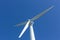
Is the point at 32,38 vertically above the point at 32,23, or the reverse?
the point at 32,23

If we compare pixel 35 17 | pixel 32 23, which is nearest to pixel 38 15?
pixel 35 17

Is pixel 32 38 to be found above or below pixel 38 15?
below

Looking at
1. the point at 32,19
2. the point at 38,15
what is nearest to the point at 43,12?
the point at 38,15

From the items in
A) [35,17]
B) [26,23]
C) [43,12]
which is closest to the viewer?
[43,12]

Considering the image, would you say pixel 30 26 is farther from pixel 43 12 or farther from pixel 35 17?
pixel 43 12

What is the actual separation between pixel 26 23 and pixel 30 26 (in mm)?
1581

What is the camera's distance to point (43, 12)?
37719mm

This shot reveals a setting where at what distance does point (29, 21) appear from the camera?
142ft

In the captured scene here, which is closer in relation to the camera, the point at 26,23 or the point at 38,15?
the point at 38,15

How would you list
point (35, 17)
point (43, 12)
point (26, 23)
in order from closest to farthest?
point (43, 12) → point (35, 17) → point (26, 23)

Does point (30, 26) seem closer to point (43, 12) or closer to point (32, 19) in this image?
point (32, 19)

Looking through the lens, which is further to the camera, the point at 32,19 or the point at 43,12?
the point at 32,19

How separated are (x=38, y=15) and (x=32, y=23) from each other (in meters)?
4.29

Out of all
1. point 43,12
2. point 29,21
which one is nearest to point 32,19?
point 29,21
